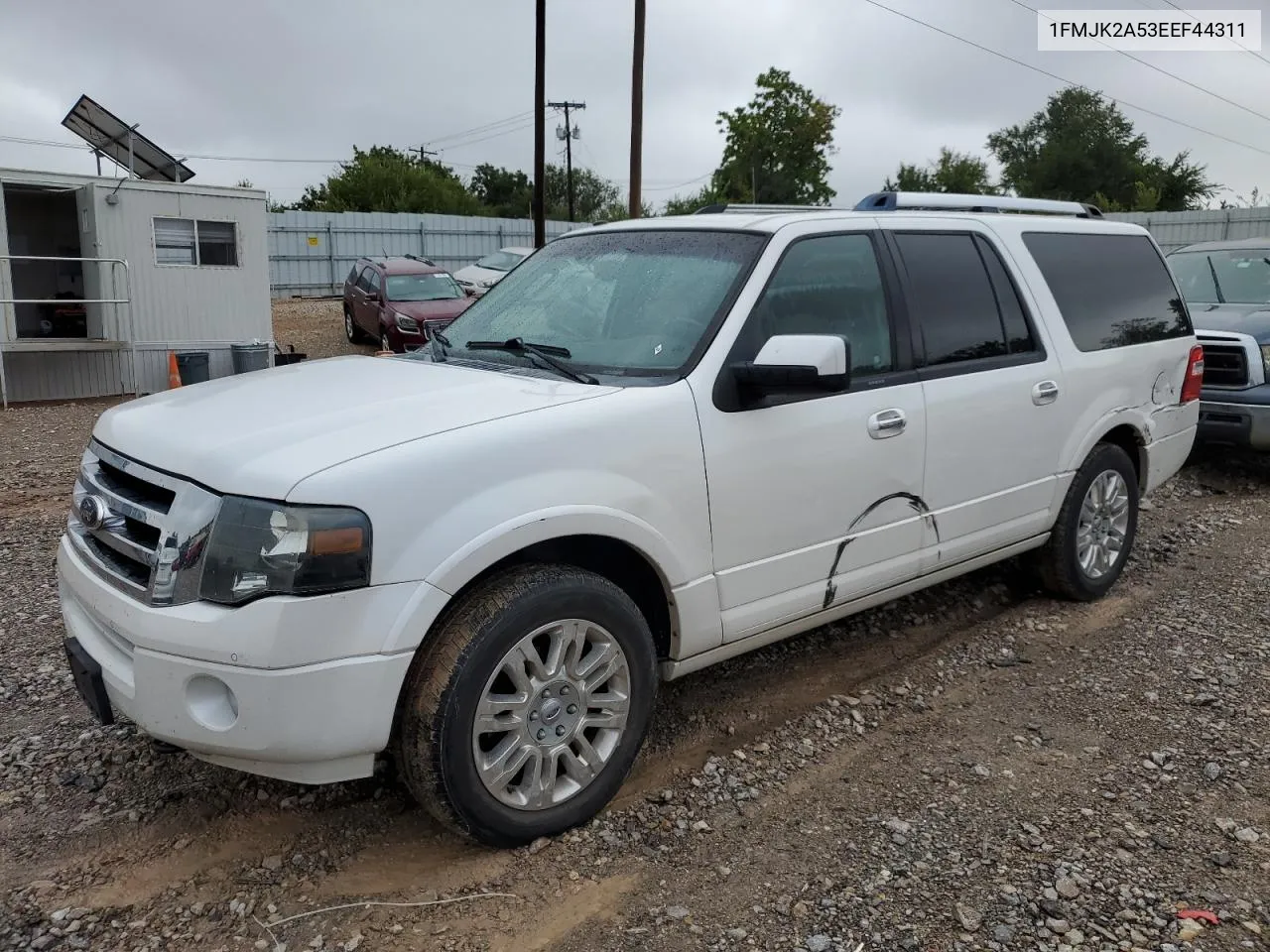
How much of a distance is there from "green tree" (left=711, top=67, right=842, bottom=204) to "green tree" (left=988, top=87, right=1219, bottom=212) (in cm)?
1046

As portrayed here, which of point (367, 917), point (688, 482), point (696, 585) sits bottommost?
point (367, 917)

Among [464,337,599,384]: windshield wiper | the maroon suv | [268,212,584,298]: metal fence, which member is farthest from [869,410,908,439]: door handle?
[268,212,584,298]: metal fence

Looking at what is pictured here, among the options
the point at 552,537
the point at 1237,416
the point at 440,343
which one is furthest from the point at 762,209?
the point at 1237,416

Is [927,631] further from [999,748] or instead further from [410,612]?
Result: [410,612]

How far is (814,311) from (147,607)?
2.43 meters

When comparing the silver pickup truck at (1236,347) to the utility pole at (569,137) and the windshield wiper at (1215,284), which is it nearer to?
the windshield wiper at (1215,284)

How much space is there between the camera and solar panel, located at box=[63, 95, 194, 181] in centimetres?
1442

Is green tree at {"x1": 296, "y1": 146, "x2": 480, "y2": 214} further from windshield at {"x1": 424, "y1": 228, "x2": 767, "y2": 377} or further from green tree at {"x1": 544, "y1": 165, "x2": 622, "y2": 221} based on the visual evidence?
windshield at {"x1": 424, "y1": 228, "x2": 767, "y2": 377}

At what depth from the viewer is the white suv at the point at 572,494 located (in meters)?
2.65

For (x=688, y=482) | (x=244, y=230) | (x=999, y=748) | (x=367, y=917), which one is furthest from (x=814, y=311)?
(x=244, y=230)

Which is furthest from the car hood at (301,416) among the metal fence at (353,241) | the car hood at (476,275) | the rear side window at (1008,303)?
the metal fence at (353,241)

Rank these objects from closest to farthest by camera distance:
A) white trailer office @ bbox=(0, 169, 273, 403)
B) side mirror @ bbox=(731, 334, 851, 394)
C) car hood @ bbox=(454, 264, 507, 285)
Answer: side mirror @ bbox=(731, 334, 851, 394) → white trailer office @ bbox=(0, 169, 273, 403) → car hood @ bbox=(454, 264, 507, 285)

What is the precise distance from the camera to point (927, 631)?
5023mm

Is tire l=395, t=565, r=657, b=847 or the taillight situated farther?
the taillight
